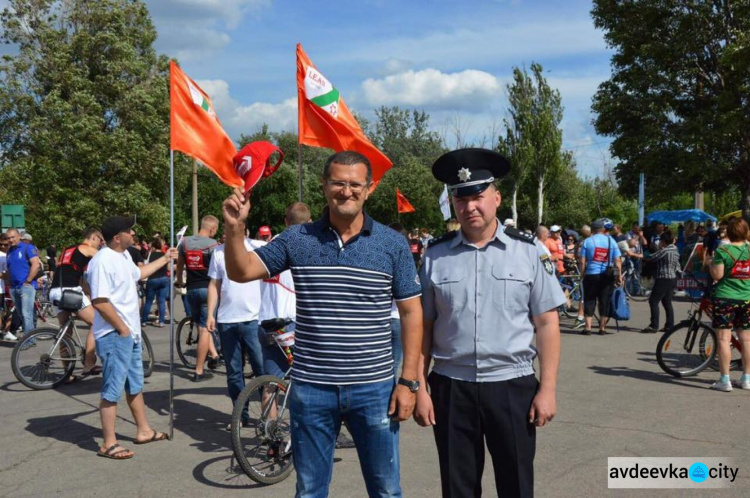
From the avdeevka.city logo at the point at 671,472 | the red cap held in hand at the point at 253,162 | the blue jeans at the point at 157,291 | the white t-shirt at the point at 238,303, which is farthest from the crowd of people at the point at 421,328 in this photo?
the blue jeans at the point at 157,291

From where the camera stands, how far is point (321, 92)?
25.6 feet

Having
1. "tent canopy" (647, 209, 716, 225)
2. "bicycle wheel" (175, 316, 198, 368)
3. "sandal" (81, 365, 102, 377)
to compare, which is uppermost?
"tent canopy" (647, 209, 716, 225)

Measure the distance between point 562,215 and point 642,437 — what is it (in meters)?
49.7

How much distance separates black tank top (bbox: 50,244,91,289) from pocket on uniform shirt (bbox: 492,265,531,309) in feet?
25.5

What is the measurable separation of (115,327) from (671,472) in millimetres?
4335

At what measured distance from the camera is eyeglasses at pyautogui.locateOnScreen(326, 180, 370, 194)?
312 centimetres

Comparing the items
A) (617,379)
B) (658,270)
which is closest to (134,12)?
(658,270)

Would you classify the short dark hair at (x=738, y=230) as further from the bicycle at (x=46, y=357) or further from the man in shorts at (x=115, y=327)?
the bicycle at (x=46, y=357)

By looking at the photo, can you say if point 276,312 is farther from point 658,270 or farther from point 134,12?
point 134,12

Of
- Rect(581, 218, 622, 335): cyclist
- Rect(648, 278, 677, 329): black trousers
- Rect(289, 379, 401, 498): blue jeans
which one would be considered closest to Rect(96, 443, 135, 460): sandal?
Rect(289, 379, 401, 498): blue jeans

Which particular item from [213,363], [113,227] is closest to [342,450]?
[113,227]

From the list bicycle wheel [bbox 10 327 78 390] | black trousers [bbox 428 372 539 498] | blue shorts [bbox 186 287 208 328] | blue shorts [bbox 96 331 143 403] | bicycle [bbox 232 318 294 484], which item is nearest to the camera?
black trousers [bbox 428 372 539 498]

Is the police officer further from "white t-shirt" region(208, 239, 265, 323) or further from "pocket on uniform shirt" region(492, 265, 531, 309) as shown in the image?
"white t-shirt" region(208, 239, 265, 323)

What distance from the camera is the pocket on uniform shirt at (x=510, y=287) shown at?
3.05 metres
